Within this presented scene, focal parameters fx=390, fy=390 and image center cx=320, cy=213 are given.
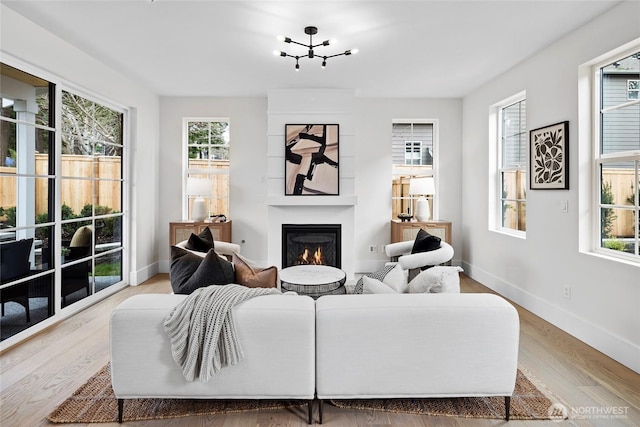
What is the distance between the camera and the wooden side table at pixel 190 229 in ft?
17.3

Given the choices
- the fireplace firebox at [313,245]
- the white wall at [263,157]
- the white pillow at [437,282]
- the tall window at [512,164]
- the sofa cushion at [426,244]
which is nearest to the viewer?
the white pillow at [437,282]

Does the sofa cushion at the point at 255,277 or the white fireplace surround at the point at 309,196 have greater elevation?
the white fireplace surround at the point at 309,196

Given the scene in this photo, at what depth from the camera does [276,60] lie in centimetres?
407

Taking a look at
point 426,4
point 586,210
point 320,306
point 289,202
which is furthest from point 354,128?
point 320,306

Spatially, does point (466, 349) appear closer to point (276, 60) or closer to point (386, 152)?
point (276, 60)

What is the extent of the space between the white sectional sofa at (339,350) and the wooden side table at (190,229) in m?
3.39

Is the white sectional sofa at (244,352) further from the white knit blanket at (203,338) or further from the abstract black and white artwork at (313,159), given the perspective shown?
the abstract black and white artwork at (313,159)

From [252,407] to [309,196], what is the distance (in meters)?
3.30

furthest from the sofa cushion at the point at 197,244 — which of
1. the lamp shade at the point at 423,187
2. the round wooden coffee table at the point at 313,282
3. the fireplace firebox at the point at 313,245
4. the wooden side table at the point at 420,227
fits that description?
the lamp shade at the point at 423,187

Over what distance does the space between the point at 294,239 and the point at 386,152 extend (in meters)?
1.86

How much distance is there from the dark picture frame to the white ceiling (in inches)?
31.7

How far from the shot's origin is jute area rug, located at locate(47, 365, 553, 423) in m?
2.07

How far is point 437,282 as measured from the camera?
2156 millimetres

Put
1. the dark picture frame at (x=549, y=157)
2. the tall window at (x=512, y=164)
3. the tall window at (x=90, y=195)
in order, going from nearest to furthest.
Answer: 1. the dark picture frame at (x=549, y=157)
2. the tall window at (x=90, y=195)
3. the tall window at (x=512, y=164)
